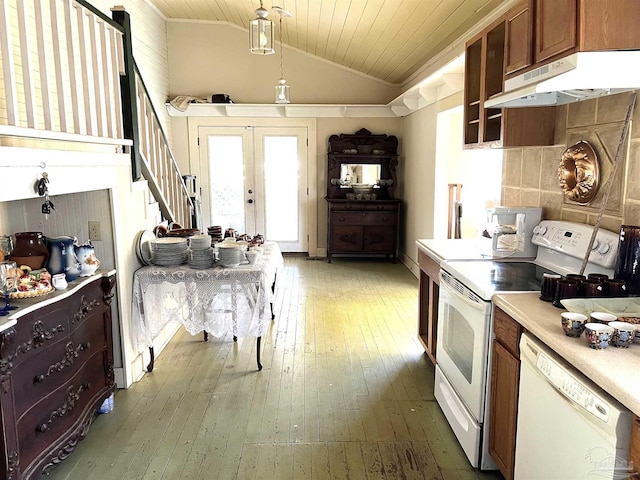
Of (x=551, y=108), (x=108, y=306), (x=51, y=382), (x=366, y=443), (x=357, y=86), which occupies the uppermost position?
(x=357, y=86)

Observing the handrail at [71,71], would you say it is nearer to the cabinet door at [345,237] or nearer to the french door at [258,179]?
the french door at [258,179]

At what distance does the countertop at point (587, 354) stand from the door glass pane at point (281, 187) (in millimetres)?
5614

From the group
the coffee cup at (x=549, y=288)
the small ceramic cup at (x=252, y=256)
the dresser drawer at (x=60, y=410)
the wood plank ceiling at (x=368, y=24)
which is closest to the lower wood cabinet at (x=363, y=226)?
the wood plank ceiling at (x=368, y=24)

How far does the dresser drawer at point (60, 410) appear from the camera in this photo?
196 centimetres

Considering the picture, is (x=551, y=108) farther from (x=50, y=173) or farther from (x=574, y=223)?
(x=50, y=173)

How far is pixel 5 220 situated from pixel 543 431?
291cm

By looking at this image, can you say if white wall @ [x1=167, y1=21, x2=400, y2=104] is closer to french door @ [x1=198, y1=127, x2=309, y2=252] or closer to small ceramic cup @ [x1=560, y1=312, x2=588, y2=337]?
french door @ [x1=198, y1=127, x2=309, y2=252]

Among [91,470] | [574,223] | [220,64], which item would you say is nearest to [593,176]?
[574,223]

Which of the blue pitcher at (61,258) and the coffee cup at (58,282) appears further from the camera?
the blue pitcher at (61,258)

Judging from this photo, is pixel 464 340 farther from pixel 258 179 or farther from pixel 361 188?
pixel 258 179

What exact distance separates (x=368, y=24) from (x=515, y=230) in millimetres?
2729

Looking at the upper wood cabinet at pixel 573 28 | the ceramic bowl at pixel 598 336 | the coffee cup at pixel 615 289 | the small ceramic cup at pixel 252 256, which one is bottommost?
the small ceramic cup at pixel 252 256

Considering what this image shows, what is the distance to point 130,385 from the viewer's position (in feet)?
10.4

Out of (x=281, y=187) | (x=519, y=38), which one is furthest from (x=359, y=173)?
(x=519, y=38)
